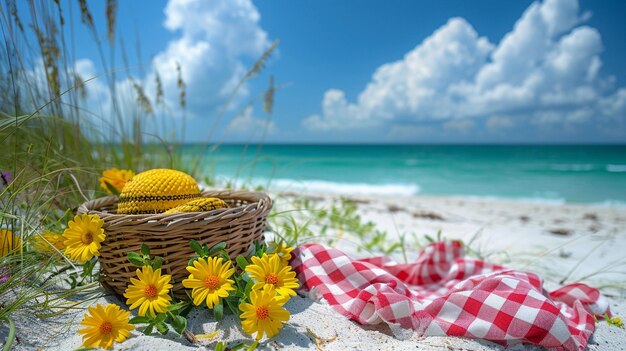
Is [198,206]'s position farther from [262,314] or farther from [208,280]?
[262,314]

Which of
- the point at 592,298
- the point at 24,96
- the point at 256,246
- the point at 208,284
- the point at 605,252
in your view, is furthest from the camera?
the point at 605,252

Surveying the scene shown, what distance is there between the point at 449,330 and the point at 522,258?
1823 mm

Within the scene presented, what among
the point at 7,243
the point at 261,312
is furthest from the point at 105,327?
the point at 7,243

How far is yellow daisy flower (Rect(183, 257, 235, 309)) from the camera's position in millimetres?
1092

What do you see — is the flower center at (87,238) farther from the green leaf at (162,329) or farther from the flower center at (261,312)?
the flower center at (261,312)

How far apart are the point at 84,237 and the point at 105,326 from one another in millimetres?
302

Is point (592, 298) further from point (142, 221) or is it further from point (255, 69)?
point (255, 69)

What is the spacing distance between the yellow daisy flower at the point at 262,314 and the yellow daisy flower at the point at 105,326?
0.34m

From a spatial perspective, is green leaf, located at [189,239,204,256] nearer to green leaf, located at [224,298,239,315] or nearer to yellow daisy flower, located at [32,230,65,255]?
green leaf, located at [224,298,239,315]

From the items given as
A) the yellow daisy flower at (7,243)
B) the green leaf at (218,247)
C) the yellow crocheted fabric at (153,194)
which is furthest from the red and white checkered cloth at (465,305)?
the yellow daisy flower at (7,243)

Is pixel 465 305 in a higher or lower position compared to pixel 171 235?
lower

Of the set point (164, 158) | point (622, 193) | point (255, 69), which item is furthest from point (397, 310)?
point (622, 193)

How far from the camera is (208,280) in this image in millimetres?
1106

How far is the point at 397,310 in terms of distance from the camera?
1.24 m
